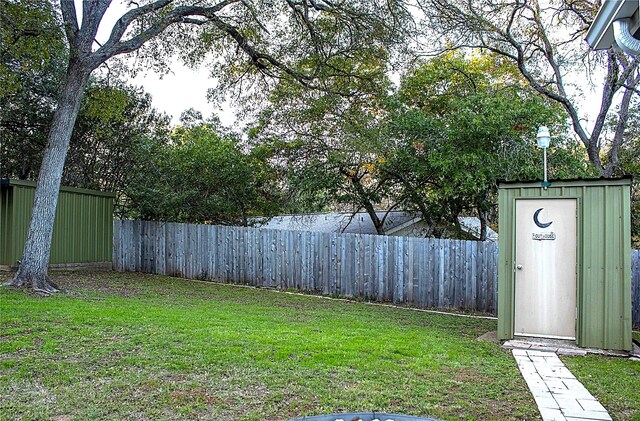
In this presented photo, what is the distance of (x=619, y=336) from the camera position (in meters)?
5.35

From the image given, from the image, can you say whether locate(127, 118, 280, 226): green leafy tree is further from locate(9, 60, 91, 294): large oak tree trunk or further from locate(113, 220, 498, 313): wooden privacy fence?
locate(9, 60, 91, 294): large oak tree trunk

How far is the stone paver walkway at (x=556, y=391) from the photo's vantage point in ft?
10.8

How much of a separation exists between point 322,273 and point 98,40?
6.17 metres

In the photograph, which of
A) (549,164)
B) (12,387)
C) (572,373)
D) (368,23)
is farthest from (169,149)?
(572,373)

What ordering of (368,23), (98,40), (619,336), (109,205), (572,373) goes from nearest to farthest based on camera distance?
1. (572,373)
2. (619,336)
3. (98,40)
4. (368,23)
5. (109,205)

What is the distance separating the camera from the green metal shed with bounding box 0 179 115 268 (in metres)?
10.2

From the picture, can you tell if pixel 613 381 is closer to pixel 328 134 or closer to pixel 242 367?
pixel 242 367

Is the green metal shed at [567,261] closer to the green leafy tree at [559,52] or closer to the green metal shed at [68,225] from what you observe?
the green leafy tree at [559,52]

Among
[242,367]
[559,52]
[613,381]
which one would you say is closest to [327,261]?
[242,367]

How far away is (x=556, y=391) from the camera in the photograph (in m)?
3.80

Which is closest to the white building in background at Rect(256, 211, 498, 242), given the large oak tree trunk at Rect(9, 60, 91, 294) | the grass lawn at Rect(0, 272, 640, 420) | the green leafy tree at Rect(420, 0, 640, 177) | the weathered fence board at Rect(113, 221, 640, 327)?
the weathered fence board at Rect(113, 221, 640, 327)

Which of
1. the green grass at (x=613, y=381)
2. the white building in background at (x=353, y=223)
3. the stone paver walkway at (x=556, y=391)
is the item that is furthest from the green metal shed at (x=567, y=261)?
the white building in background at (x=353, y=223)

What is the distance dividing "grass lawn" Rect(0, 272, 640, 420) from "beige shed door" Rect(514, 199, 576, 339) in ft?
2.29

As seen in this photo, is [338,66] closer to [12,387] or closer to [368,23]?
[368,23]
